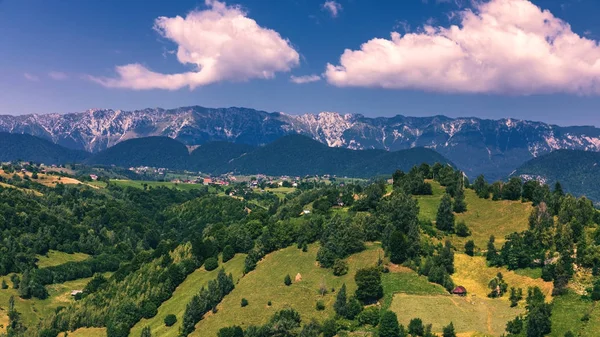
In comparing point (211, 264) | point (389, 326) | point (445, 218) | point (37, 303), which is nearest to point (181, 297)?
point (211, 264)

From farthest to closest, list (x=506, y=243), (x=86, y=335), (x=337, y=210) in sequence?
(x=337, y=210) → (x=86, y=335) → (x=506, y=243)

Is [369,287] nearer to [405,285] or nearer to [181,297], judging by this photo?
[405,285]

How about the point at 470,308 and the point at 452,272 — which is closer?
the point at 470,308

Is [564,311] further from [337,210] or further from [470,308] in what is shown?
[337,210]

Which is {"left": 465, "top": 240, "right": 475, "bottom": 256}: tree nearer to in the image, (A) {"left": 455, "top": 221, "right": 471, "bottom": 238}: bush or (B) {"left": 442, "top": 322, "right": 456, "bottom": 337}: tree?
(A) {"left": 455, "top": 221, "right": 471, "bottom": 238}: bush

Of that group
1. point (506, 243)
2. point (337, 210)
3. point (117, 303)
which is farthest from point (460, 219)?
point (117, 303)

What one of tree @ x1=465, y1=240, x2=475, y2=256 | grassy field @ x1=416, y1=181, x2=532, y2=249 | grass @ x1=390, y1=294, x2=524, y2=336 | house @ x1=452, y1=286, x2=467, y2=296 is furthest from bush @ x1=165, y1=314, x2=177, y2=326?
grassy field @ x1=416, y1=181, x2=532, y2=249
